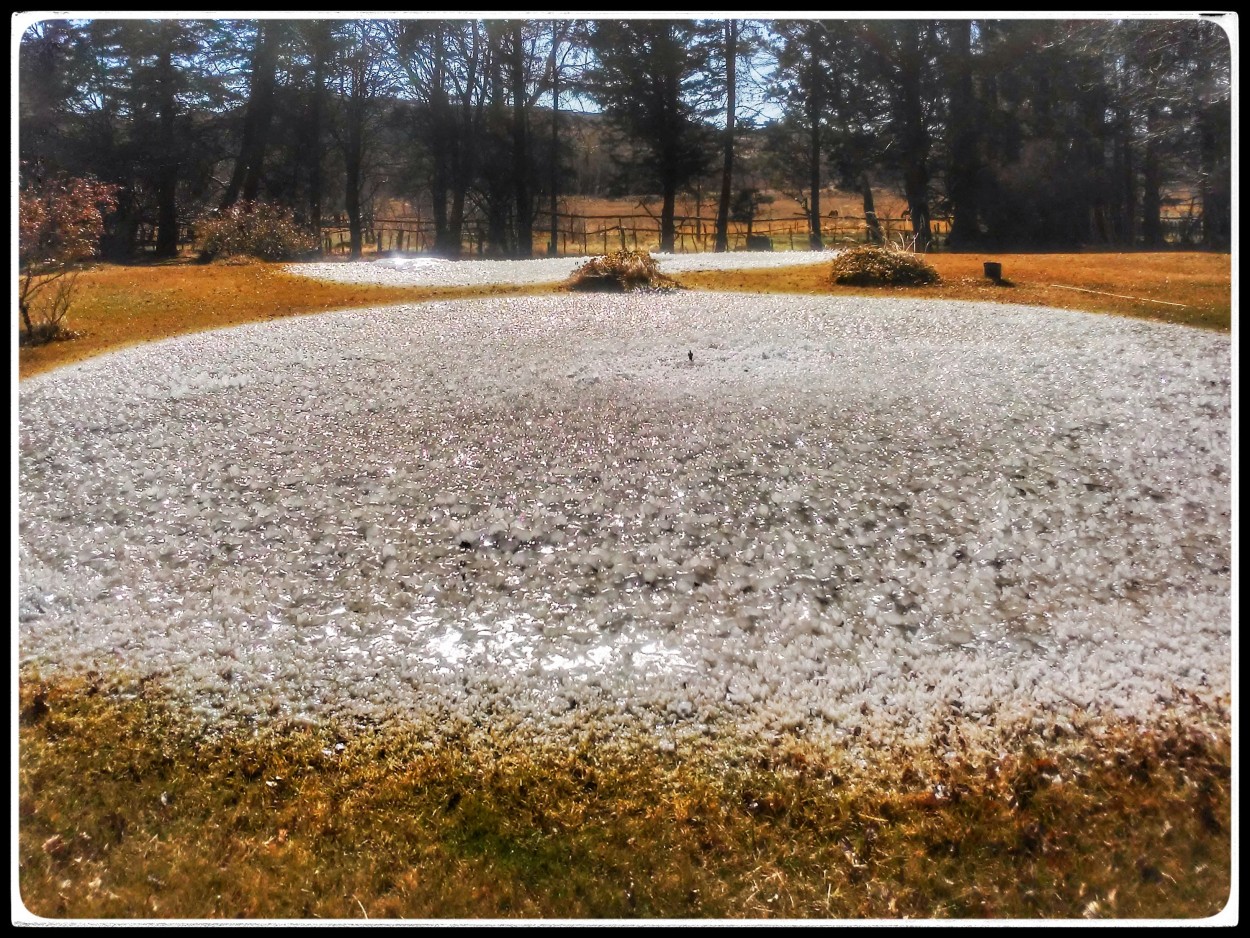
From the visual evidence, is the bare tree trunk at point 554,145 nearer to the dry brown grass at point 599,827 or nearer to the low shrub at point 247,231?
the low shrub at point 247,231

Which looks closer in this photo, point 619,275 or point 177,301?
point 177,301

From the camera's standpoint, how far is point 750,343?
4270mm

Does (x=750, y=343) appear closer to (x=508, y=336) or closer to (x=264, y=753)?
(x=508, y=336)

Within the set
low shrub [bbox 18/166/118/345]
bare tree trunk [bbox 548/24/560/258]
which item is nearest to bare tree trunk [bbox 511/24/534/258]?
bare tree trunk [bbox 548/24/560/258]

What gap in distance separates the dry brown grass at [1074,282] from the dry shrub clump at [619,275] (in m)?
0.20

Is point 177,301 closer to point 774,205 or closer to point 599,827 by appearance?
point 774,205

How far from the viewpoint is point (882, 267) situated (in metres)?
4.79

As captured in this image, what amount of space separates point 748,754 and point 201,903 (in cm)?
99

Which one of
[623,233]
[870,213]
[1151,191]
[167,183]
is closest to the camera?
[1151,191]

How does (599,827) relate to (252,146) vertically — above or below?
below

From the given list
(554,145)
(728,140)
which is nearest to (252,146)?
(554,145)

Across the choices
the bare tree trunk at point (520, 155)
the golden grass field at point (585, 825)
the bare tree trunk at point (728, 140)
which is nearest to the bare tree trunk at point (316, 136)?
the bare tree trunk at point (520, 155)

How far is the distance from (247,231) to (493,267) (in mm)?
1492

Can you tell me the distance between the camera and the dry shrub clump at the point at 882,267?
4504mm
